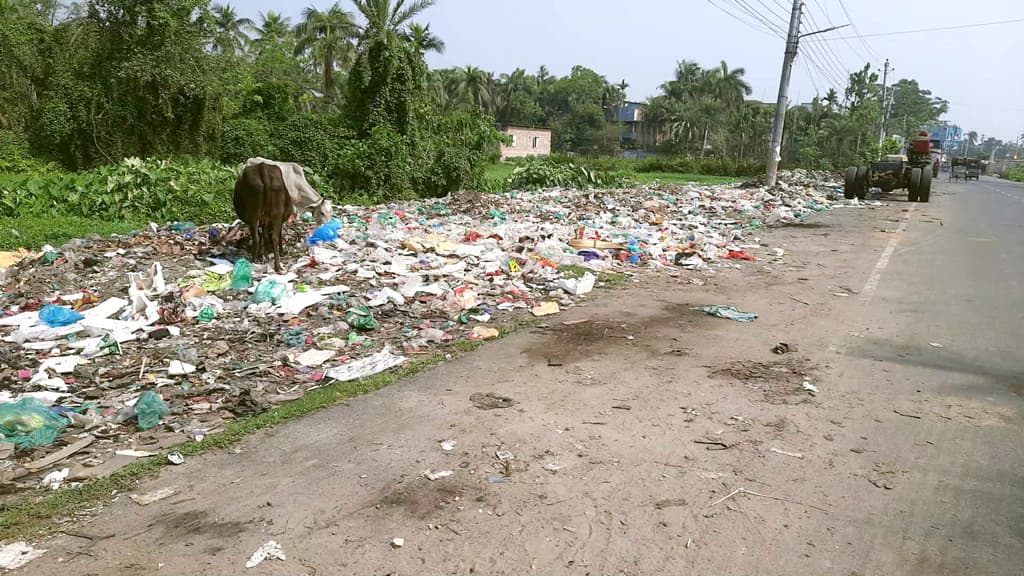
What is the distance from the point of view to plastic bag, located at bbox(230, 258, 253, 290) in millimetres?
6895

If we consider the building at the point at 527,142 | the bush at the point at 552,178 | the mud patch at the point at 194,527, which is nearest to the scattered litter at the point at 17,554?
the mud patch at the point at 194,527

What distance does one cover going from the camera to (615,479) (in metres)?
3.27

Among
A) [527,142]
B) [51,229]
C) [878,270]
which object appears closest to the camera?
[878,270]

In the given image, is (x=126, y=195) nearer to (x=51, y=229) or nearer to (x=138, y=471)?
(x=51, y=229)

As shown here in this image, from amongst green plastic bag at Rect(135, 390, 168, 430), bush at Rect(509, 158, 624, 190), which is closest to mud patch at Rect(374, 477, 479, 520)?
green plastic bag at Rect(135, 390, 168, 430)

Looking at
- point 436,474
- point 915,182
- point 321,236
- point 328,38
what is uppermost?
point 328,38

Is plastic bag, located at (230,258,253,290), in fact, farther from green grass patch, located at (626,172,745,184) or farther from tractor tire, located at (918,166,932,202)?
green grass patch, located at (626,172,745,184)

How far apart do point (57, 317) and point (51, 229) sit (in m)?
4.79

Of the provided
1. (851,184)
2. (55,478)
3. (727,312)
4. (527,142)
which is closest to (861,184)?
(851,184)

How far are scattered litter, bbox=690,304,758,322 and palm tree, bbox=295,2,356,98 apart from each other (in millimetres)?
28062

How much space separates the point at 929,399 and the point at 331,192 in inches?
518

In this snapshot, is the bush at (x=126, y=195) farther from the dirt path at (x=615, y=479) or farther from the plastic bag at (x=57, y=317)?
the dirt path at (x=615, y=479)

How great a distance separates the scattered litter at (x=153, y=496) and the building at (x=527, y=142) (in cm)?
4827

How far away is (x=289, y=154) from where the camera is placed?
52.6 feet
